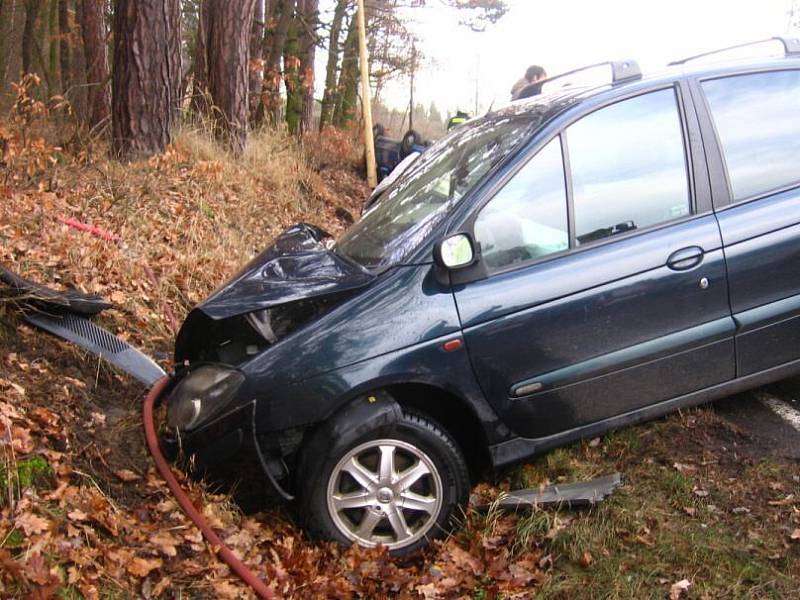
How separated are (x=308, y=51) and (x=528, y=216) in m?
12.6

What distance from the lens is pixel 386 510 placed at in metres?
3.43

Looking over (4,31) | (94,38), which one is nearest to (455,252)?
(94,38)

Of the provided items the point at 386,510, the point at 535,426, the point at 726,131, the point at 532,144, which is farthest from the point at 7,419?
the point at 726,131

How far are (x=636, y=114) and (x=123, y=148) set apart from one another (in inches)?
227

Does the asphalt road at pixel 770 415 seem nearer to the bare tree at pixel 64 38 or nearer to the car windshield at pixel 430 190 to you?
the car windshield at pixel 430 190

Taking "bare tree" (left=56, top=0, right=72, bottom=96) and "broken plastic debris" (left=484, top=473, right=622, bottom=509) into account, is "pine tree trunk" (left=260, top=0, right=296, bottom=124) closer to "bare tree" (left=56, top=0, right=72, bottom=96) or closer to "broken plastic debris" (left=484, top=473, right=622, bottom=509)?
"bare tree" (left=56, top=0, right=72, bottom=96)

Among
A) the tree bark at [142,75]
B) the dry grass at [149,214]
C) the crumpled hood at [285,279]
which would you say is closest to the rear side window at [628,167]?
the crumpled hood at [285,279]

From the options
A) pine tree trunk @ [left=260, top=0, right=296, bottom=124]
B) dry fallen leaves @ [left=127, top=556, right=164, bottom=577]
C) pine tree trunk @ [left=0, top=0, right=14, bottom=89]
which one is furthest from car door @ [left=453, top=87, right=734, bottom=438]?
pine tree trunk @ [left=0, top=0, right=14, bottom=89]

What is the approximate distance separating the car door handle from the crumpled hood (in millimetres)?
1411

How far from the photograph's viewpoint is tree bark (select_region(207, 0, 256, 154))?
9711mm

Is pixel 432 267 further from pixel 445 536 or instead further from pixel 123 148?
pixel 123 148

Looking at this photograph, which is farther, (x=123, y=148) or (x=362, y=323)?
(x=123, y=148)

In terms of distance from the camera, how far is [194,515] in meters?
3.34

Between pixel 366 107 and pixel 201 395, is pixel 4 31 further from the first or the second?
pixel 201 395
